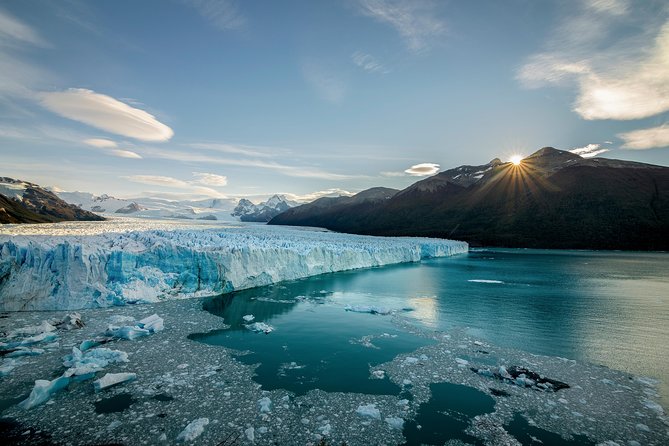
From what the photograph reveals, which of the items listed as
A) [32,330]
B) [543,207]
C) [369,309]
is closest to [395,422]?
[369,309]

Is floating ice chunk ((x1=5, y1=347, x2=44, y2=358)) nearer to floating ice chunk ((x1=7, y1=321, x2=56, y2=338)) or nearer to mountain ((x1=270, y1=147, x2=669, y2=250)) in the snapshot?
floating ice chunk ((x1=7, y1=321, x2=56, y2=338))

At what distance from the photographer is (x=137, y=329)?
11.2 meters

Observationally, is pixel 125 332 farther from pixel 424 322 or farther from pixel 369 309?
pixel 424 322

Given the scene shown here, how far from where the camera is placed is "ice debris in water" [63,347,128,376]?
8008 mm

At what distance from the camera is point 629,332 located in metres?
13.3

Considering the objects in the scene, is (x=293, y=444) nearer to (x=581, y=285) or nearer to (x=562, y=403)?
(x=562, y=403)

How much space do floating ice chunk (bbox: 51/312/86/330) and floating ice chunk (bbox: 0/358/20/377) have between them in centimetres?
274

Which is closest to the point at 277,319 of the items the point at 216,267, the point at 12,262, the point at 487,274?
the point at 216,267

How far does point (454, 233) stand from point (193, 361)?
87038 mm

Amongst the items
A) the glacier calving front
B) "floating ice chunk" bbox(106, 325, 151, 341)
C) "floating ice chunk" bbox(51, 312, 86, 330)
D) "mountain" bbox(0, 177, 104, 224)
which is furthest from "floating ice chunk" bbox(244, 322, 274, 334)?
"mountain" bbox(0, 177, 104, 224)

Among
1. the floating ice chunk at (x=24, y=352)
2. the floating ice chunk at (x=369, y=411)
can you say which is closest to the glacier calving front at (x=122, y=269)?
the floating ice chunk at (x=24, y=352)

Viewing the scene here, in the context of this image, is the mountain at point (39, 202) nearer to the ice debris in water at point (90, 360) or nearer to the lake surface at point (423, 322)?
the lake surface at point (423, 322)

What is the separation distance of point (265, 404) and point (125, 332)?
22.5ft

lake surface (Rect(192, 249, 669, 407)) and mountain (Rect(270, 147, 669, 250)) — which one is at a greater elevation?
mountain (Rect(270, 147, 669, 250))
